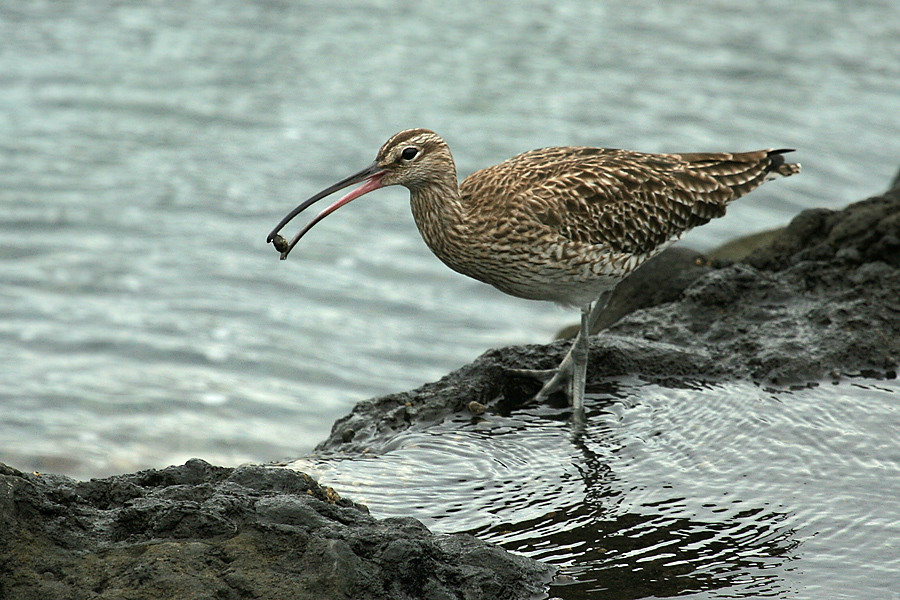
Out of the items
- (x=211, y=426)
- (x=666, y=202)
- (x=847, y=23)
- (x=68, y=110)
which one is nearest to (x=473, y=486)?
(x=666, y=202)

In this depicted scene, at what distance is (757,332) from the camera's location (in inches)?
254

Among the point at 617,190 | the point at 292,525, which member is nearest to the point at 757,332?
the point at 617,190

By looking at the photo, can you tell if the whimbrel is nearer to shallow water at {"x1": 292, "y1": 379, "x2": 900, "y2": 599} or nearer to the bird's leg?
the bird's leg

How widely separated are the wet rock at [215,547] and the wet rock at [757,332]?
5.82ft

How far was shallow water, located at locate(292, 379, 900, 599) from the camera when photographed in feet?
13.9

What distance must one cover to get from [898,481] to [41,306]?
7.09 metres

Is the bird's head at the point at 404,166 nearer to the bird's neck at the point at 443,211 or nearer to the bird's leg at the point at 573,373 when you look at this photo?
the bird's neck at the point at 443,211

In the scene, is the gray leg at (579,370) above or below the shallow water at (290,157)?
below

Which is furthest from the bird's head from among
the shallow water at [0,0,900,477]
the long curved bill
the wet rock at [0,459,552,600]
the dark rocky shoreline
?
the shallow water at [0,0,900,477]

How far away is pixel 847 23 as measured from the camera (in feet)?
55.6

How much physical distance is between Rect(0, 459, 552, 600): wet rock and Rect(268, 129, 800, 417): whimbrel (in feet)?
6.78

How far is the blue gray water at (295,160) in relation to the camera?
8.44 meters

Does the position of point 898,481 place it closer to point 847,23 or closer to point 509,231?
point 509,231

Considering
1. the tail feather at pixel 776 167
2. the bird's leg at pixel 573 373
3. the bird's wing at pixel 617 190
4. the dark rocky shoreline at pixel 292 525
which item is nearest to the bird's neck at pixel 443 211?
the bird's wing at pixel 617 190
